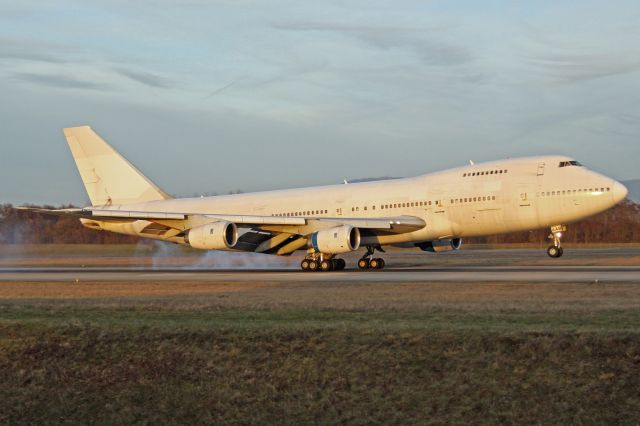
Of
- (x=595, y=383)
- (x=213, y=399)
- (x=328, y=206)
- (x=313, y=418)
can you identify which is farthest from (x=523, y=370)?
(x=328, y=206)

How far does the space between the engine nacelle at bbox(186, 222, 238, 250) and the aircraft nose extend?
59.8 feet

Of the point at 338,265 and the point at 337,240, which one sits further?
the point at 338,265

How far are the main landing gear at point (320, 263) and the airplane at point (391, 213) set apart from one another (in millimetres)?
58

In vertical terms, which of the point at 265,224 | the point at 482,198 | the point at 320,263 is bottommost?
the point at 320,263

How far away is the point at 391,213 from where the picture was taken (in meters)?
43.3

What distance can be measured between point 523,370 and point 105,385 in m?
6.90

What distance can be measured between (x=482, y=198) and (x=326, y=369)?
27.7 m

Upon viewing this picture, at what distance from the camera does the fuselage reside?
39.3 meters

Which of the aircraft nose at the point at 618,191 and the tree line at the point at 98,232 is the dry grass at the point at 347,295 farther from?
the tree line at the point at 98,232

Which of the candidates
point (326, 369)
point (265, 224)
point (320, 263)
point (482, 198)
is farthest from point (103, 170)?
point (326, 369)

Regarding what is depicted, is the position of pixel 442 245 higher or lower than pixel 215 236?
lower

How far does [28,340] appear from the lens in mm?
16484

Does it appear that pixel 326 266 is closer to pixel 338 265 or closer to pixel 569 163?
pixel 338 265

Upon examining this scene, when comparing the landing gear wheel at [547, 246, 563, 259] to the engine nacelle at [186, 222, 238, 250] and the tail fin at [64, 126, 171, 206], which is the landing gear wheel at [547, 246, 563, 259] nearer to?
the engine nacelle at [186, 222, 238, 250]
